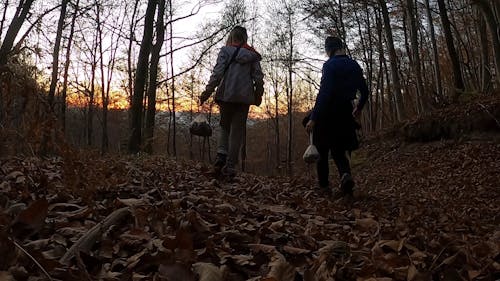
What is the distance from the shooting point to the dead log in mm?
1931

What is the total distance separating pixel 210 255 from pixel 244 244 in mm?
369

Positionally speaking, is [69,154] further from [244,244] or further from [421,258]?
[421,258]

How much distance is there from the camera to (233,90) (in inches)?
239

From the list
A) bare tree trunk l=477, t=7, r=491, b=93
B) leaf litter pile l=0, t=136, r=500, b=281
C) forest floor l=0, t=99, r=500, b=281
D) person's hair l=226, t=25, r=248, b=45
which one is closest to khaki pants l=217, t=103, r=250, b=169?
person's hair l=226, t=25, r=248, b=45

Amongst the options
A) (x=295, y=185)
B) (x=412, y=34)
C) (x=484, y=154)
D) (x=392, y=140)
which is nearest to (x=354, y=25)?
(x=412, y=34)

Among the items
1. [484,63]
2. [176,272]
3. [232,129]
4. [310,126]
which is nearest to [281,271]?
[176,272]

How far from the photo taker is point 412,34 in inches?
687

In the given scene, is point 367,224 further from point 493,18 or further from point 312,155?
point 493,18

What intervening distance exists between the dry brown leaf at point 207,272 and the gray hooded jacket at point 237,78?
4.31m

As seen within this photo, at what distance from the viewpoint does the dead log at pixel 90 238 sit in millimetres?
1931

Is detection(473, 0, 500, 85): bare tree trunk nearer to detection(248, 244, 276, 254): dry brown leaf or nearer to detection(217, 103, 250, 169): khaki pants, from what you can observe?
detection(217, 103, 250, 169): khaki pants

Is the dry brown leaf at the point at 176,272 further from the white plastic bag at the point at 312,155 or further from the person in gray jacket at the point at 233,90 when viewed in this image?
the person in gray jacket at the point at 233,90

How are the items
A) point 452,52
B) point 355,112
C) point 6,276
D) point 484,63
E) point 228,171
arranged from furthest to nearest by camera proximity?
point 484,63 → point 452,52 → point 228,171 → point 355,112 → point 6,276

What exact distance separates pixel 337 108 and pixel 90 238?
415 cm
